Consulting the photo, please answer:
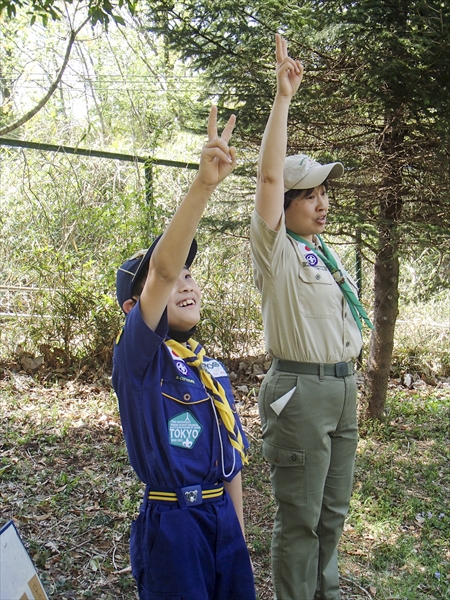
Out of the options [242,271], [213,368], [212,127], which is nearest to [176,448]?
[213,368]

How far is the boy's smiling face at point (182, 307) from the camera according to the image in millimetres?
1864

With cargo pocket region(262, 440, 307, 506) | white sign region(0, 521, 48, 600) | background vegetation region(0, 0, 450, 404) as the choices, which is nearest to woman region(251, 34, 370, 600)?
cargo pocket region(262, 440, 307, 506)

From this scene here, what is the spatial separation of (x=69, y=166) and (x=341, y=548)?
4.32 m

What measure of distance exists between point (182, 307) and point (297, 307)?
0.74 m

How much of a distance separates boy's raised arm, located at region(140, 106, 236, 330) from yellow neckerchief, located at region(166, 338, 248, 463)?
1.19ft

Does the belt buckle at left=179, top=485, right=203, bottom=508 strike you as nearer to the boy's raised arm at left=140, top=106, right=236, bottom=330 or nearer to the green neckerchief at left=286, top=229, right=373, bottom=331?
the boy's raised arm at left=140, top=106, right=236, bottom=330

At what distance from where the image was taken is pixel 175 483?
5.63 ft

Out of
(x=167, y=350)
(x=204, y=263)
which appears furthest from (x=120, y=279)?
(x=204, y=263)

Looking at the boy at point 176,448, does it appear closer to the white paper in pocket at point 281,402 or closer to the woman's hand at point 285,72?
the white paper in pocket at point 281,402

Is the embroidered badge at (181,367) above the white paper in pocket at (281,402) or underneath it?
above

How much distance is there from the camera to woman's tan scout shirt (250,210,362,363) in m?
2.45

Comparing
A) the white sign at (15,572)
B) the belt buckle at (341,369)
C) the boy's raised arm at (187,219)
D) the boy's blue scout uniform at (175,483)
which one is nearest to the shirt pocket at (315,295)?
the belt buckle at (341,369)

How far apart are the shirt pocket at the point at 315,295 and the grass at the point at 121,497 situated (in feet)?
4.51

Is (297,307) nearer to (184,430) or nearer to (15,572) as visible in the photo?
(184,430)
